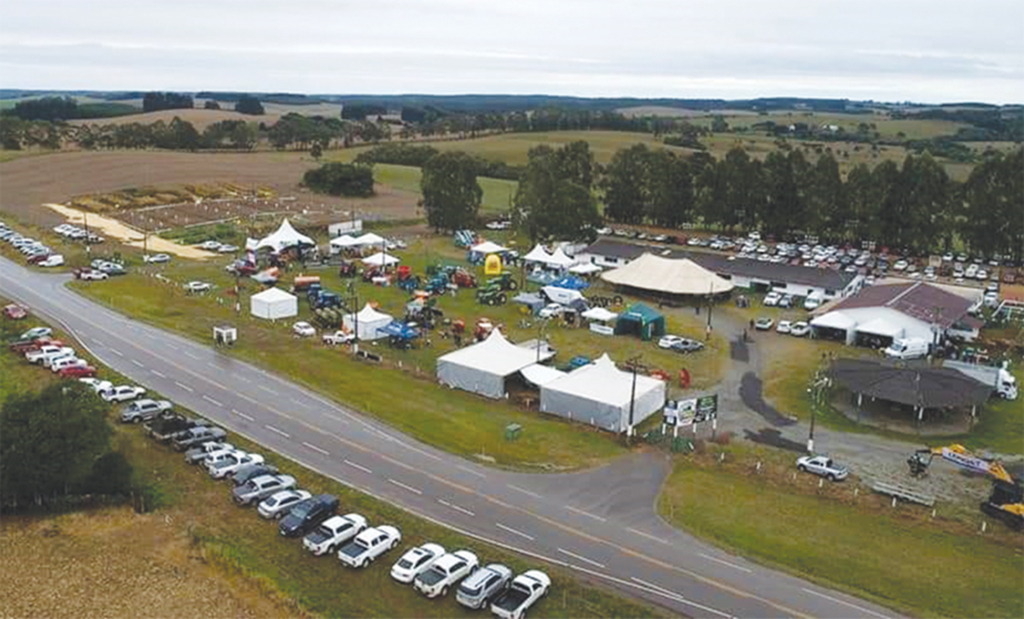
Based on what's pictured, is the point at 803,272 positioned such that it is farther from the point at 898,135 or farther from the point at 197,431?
the point at 898,135

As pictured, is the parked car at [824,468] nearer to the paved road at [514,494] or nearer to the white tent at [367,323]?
the paved road at [514,494]

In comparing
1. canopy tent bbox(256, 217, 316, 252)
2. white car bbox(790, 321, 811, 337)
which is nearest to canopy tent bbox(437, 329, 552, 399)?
white car bbox(790, 321, 811, 337)

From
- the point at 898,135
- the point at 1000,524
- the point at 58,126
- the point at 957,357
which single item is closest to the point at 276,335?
the point at 1000,524

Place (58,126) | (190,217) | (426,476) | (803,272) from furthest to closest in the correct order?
(58,126) < (190,217) < (803,272) < (426,476)

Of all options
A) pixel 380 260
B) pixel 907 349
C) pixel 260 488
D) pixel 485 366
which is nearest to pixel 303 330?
pixel 485 366

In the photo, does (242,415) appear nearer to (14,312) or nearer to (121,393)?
(121,393)
